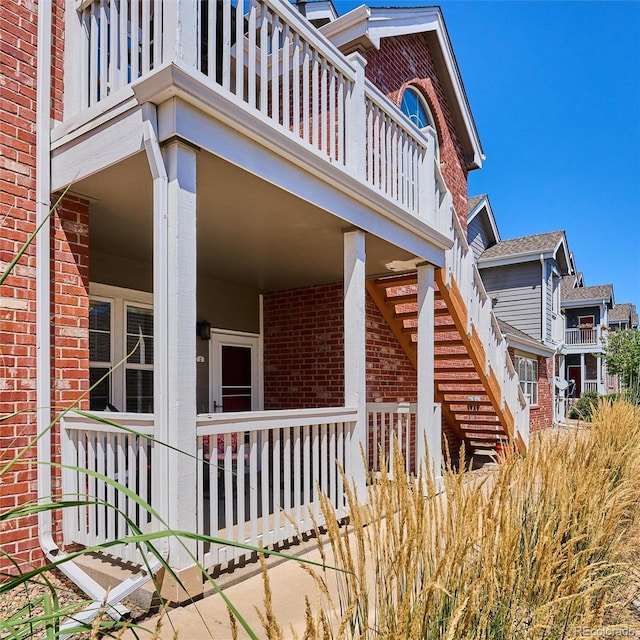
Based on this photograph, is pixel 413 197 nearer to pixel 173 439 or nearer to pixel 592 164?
pixel 173 439

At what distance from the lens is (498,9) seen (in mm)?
8500

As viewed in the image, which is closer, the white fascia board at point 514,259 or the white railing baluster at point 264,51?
the white railing baluster at point 264,51

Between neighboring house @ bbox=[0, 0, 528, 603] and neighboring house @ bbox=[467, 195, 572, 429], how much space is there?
9768 millimetres

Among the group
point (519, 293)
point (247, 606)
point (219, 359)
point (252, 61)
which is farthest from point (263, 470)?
point (519, 293)

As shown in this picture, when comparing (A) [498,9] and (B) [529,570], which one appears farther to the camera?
(A) [498,9]

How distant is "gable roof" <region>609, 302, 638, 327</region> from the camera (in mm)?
33406

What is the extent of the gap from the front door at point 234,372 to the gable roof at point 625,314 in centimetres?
3324

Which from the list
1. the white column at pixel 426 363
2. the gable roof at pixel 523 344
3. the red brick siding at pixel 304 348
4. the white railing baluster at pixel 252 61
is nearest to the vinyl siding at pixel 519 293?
the gable roof at pixel 523 344

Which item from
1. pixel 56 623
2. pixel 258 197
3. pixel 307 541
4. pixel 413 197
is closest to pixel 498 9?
pixel 413 197

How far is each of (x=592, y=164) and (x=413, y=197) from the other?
662 inches

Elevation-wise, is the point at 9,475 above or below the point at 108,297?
below

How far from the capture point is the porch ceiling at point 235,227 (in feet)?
12.1

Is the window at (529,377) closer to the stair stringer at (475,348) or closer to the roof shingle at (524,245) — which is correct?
the roof shingle at (524,245)

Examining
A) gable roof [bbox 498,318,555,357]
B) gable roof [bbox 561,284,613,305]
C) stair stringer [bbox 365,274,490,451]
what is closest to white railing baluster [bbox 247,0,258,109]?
stair stringer [bbox 365,274,490,451]
